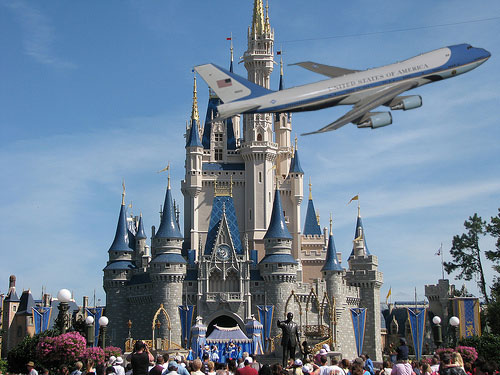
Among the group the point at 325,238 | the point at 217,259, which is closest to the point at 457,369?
the point at 217,259

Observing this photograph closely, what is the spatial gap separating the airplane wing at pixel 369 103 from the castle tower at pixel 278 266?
4296 cm

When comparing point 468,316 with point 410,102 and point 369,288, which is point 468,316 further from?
point 410,102

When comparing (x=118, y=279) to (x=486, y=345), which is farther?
(x=118, y=279)

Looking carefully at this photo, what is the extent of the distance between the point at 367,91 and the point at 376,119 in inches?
38.1

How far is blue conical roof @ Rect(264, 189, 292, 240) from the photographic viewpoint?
2687 inches

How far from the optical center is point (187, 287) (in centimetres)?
6725

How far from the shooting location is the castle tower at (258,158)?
245ft

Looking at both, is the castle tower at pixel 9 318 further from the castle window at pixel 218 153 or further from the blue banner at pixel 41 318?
the castle window at pixel 218 153

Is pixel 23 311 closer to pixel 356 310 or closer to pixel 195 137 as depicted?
pixel 195 137

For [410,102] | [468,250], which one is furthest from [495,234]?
[410,102]

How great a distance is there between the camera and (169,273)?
216ft

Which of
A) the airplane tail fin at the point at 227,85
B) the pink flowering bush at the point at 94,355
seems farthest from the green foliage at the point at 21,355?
the airplane tail fin at the point at 227,85

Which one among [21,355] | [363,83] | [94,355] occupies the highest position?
[363,83]

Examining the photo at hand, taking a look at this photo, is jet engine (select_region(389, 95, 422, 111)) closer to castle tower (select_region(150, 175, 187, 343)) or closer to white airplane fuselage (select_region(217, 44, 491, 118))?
white airplane fuselage (select_region(217, 44, 491, 118))
